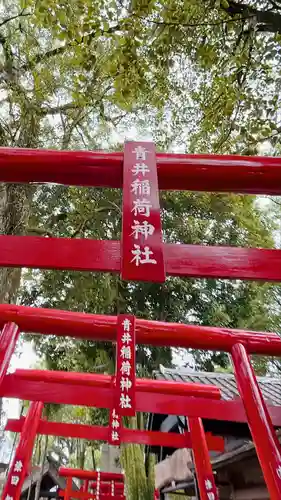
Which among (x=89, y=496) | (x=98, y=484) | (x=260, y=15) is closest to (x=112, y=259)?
(x=260, y=15)

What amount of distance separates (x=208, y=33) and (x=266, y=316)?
22.5 feet

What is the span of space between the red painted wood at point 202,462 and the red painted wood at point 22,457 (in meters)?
2.41

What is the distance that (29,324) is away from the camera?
3914 mm

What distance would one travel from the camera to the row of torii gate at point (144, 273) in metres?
2.16

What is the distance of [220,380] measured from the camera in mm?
6711

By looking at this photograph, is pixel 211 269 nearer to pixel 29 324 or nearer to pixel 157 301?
pixel 29 324

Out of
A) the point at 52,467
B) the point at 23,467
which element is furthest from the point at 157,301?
the point at 52,467

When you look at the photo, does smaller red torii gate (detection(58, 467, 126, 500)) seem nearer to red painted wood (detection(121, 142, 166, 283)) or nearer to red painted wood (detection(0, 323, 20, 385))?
red painted wood (detection(0, 323, 20, 385))

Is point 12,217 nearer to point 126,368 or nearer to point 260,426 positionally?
point 126,368

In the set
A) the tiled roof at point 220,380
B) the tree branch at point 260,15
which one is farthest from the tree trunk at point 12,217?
the tree branch at point 260,15

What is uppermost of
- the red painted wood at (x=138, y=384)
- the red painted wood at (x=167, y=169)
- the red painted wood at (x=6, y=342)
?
the red painted wood at (x=138, y=384)

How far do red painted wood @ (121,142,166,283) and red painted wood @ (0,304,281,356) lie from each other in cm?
219

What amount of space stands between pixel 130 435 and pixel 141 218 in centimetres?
462

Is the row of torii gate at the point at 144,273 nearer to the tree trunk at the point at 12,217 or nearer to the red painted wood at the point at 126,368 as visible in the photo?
the red painted wood at the point at 126,368
